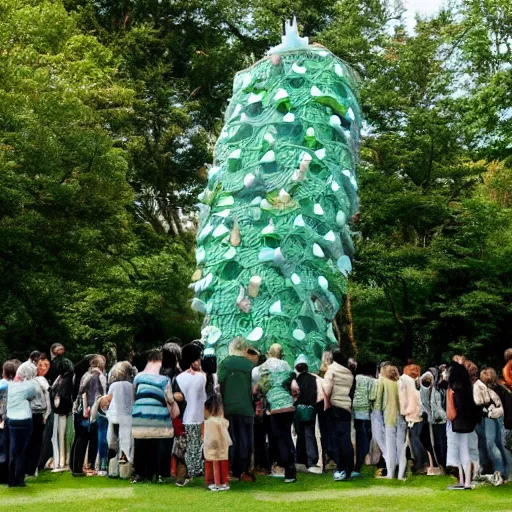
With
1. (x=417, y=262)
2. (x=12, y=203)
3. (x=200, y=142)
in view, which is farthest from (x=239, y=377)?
(x=200, y=142)

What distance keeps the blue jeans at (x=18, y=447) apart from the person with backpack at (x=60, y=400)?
4.19 ft

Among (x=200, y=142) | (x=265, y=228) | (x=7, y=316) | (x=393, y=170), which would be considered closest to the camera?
(x=265, y=228)

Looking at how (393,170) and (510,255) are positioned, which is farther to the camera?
(393,170)

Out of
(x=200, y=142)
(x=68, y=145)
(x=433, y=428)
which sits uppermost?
(x=200, y=142)

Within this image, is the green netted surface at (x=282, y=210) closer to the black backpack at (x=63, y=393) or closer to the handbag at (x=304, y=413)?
the handbag at (x=304, y=413)

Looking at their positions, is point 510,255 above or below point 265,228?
above

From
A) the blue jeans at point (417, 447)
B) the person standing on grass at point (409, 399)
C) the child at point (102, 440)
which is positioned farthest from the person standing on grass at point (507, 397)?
the child at point (102, 440)

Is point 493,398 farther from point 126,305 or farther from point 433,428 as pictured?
point 126,305

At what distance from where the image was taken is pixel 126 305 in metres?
24.8

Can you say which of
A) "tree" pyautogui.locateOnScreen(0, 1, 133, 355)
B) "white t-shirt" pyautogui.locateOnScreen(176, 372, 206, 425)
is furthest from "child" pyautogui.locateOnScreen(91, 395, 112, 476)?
"tree" pyautogui.locateOnScreen(0, 1, 133, 355)

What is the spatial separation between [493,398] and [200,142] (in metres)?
21.3

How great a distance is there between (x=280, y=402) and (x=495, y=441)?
8.33 feet

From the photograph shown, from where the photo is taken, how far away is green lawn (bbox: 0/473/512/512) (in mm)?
9617

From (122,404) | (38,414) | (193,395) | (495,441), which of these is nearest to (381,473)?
(495,441)
